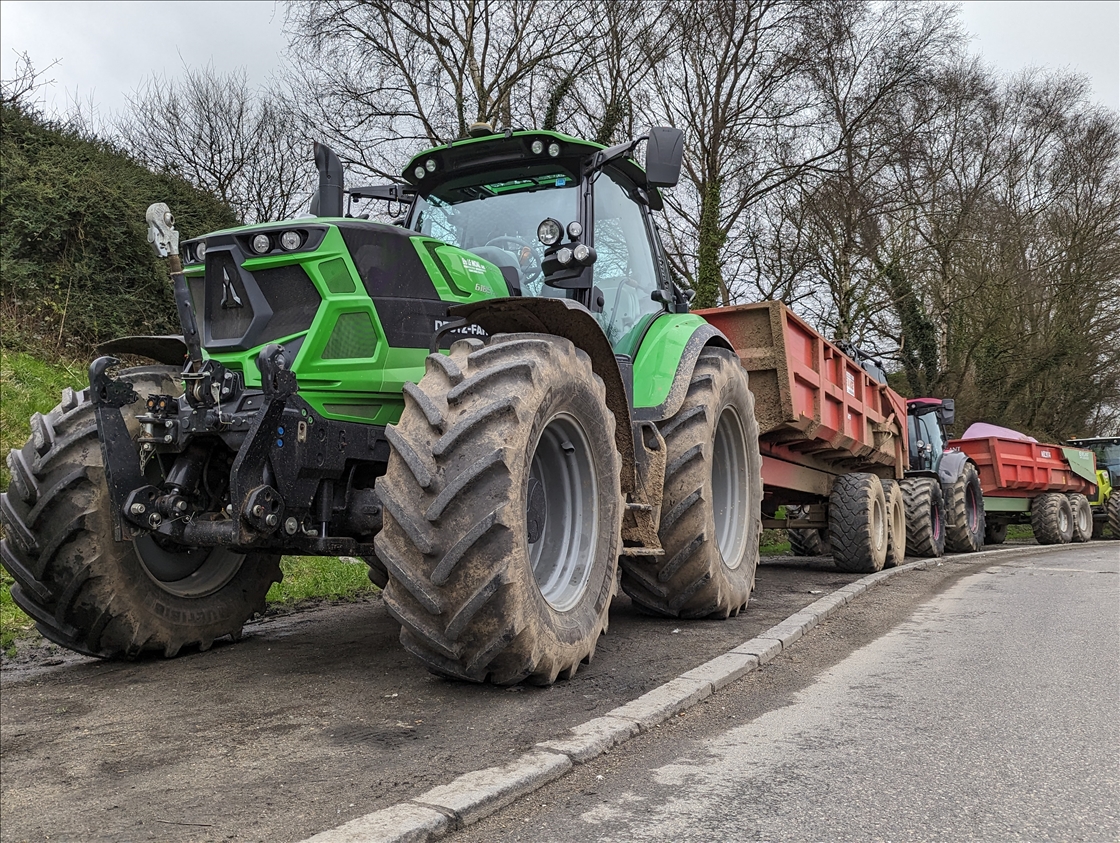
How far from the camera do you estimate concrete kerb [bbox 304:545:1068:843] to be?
253cm

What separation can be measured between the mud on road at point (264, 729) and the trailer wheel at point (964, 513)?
10.0 m

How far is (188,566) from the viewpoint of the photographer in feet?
17.6

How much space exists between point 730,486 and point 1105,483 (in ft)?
66.5

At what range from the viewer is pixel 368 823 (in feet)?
8.35

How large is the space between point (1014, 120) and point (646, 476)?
91.1ft

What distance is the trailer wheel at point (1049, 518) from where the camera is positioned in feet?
62.5

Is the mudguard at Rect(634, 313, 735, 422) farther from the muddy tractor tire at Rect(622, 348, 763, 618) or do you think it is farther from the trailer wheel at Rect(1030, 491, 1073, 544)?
the trailer wheel at Rect(1030, 491, 1073, 544)

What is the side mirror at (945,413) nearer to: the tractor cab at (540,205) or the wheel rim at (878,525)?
the wheel rim at (878,525)

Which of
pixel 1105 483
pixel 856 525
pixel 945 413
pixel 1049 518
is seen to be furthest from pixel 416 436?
pixel 1105 483

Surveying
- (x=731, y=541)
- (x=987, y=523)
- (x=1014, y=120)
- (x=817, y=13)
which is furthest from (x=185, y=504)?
(x=1014, y=120)

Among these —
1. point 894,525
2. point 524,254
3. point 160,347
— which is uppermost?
point 524,254

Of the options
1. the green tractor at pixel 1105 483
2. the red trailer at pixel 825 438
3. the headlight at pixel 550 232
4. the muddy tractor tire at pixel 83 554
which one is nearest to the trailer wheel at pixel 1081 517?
the green tractor at pixel 1105 483

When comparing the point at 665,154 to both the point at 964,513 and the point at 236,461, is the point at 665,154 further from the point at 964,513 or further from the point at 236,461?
the point at 964,513

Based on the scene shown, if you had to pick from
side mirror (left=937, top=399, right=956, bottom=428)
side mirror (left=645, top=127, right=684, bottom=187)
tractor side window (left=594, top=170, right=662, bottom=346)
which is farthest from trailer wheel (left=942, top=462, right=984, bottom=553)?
side mirror (left=645, top=127, right=684, bottom=187)
